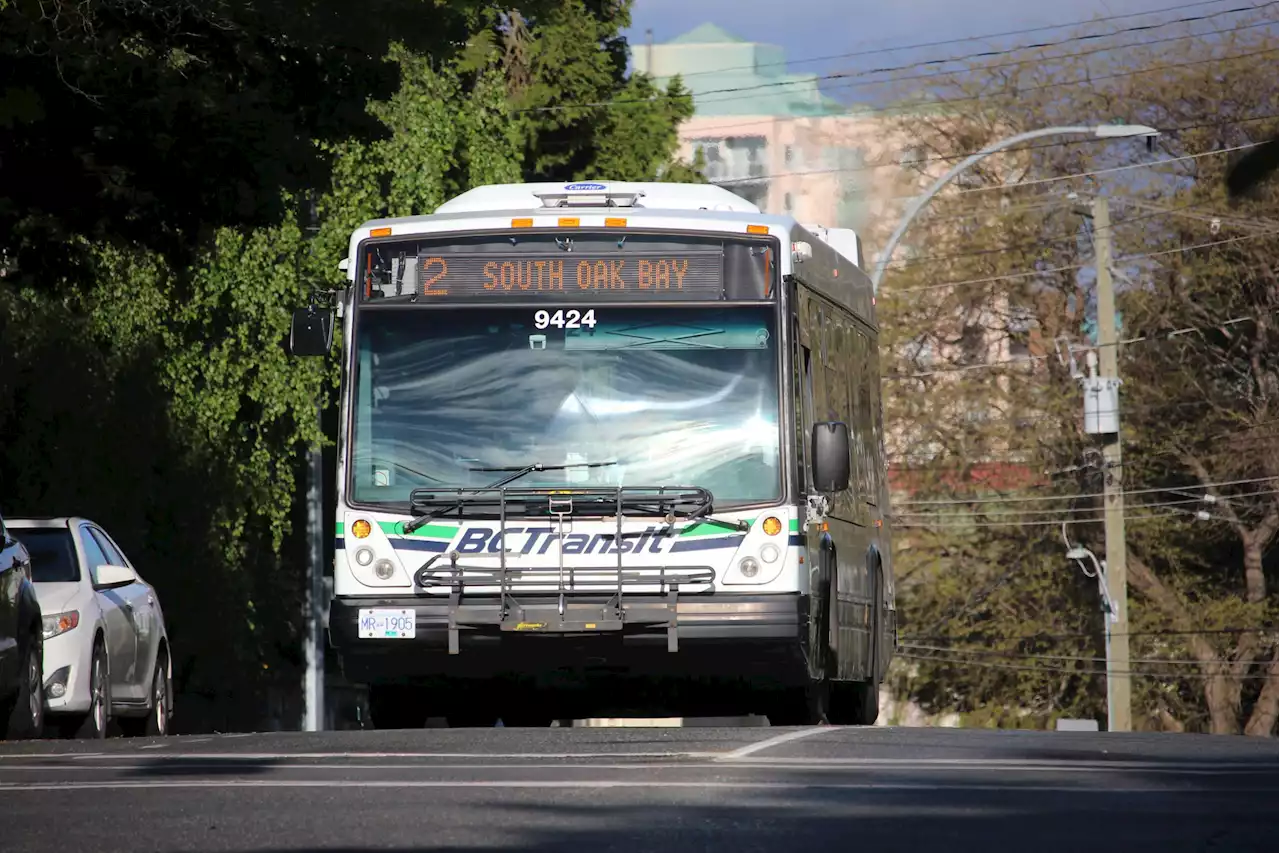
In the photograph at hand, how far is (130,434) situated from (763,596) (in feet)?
51.1

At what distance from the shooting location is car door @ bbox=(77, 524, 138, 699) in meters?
18.5

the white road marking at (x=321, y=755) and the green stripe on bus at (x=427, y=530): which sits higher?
the green stripe on bus at (x=427, y=530)

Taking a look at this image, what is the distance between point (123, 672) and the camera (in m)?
19.0

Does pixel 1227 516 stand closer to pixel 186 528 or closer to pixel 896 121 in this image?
pixel 896 121

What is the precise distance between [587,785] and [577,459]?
6.07 m

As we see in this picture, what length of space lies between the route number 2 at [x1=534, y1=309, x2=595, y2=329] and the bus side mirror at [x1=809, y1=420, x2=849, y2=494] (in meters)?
1.52

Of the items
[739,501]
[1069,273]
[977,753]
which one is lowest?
[977,753]

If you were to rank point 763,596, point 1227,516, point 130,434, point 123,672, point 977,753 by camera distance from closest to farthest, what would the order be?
point 977,753 → point 763,596 → point 123,672 → point 130,434 → point 1227,516

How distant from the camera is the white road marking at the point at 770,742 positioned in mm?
12461

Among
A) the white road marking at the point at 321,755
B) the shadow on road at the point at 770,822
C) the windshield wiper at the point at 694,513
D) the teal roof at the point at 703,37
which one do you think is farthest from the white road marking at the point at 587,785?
the teal roof at the point at 703,37

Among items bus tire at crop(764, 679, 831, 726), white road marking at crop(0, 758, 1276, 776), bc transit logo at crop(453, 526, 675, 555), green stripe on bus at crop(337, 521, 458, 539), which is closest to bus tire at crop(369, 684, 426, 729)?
green stripe on bus at crop(337, 521, 458, 539)

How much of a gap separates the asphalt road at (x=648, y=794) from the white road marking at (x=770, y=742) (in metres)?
0.02

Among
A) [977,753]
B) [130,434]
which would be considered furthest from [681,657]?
[130,434]

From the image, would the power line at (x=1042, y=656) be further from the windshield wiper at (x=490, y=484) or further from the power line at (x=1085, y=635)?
the windshield wiper at (x=490, y=484)
